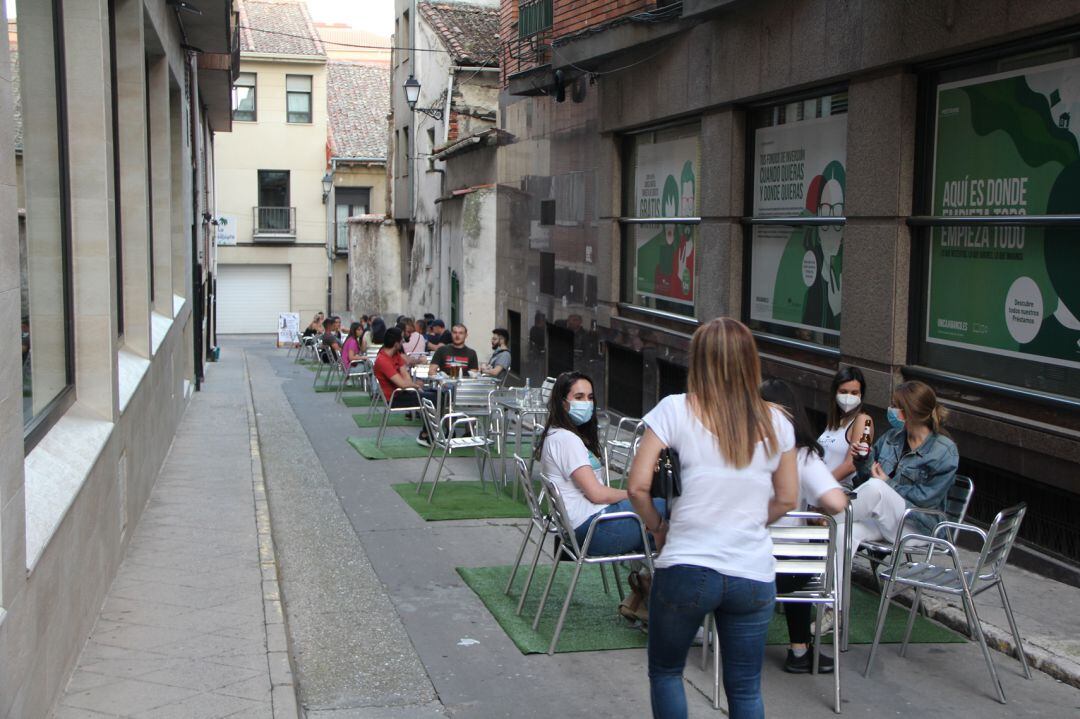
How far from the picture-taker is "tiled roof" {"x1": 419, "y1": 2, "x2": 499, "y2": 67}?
27.9 metres

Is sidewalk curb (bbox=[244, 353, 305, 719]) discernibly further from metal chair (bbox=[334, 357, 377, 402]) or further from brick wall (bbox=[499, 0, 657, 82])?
metal chair (bbox=[334, 357, 377, 402])

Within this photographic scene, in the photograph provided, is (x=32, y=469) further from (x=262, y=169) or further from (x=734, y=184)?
(x=262, y=169)

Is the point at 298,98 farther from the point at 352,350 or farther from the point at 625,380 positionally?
the point at 625,380

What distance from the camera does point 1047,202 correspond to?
313 inches

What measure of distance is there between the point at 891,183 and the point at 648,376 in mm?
5877

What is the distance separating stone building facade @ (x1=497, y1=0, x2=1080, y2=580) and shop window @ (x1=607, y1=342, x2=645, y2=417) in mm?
43

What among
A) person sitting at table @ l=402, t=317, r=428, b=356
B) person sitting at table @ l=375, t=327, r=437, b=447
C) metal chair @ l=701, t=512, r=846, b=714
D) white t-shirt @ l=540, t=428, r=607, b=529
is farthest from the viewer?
person sitting at table @ l=402, t=317, r=428, b=356

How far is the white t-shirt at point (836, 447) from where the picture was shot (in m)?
7.43

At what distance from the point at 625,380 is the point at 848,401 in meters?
8.37

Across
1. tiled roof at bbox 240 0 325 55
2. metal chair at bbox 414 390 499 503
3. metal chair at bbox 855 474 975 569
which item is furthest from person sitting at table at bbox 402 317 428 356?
tiled roof at bbox 240 0 325 55

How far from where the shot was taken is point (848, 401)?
7516 millimetres

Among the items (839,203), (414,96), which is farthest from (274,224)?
(839,203)

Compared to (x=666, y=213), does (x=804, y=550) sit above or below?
below

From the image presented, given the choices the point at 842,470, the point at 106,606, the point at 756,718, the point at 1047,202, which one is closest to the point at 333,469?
the point at 106,606
